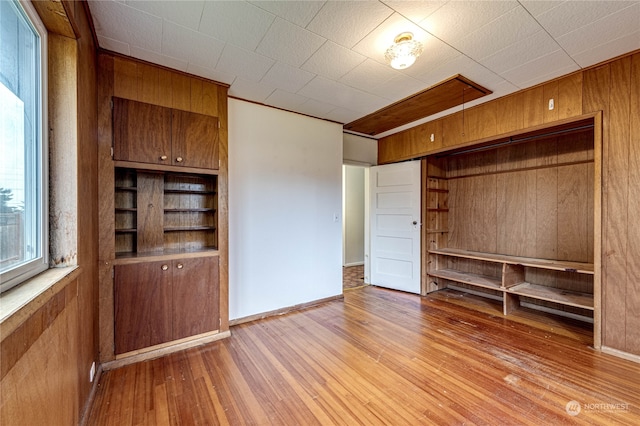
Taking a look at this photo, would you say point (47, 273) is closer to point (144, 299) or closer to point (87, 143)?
point (87, 143)

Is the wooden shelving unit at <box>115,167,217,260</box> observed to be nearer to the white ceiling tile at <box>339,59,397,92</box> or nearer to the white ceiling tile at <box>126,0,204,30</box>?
the white ceiling tile at <box>126,0,204,30</box>

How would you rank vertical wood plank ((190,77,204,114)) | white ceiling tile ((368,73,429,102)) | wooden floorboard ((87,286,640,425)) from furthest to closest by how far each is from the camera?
white ceiling tile ((368,73,429,102)) < vertical wood plank ((190,77,204,114)) < wooden floorboard ((87,286,640,425))

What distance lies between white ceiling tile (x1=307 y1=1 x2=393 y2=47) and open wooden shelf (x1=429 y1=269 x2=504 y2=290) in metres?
3.15

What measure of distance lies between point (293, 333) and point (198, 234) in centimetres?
145

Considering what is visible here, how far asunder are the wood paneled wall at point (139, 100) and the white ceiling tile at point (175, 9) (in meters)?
0.70

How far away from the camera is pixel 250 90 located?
2.83 m

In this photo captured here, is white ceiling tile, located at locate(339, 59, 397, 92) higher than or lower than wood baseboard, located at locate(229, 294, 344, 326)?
higher

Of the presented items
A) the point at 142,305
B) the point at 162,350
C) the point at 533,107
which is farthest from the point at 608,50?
Answer: the point at 162,350

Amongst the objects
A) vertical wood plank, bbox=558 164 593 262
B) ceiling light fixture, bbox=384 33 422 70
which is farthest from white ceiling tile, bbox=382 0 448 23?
vertical wood plank, bbox=558 164 593 262

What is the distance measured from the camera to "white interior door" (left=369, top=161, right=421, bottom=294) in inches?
157

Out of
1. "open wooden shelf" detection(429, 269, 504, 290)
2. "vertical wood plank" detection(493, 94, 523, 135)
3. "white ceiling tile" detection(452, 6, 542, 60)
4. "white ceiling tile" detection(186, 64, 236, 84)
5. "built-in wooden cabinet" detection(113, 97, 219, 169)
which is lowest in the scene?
"open wooden shelf" detection(429, 269, 504, 290)

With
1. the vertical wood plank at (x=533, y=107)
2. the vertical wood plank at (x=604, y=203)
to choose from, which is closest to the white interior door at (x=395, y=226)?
the vertical wood plank at (x=533, y=107)

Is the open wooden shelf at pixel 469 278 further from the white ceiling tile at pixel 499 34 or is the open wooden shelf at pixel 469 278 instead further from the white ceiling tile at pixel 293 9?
the white ceiling tile at pixel 293 9

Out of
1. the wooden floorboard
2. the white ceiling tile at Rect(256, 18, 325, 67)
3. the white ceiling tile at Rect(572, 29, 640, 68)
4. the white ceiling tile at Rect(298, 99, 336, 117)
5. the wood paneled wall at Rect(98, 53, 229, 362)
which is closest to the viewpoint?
the wooden floorboard
